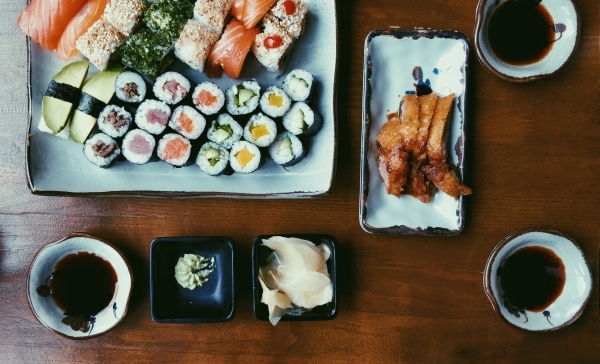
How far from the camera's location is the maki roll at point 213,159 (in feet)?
8.30

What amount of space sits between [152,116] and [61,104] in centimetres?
43

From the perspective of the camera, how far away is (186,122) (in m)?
2.53

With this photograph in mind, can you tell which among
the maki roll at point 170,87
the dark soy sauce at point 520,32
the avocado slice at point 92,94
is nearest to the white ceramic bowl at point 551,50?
the dark soy sauce at point 520,32

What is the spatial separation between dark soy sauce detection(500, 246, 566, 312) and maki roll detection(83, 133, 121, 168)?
2.05m

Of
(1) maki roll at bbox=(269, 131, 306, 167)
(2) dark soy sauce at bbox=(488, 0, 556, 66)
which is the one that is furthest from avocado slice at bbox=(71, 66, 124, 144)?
(2) dark soy sauce at bbox=(488, 0, 556, 66)

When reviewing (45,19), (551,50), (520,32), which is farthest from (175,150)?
(551,50)

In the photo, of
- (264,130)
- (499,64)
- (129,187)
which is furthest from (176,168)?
(499,64)

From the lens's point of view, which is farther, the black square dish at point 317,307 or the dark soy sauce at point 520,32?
the dark soy sauce at point 520,32

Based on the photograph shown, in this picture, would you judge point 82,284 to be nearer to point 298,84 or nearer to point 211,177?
point 211,177

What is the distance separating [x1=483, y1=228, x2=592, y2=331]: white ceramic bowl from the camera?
2512mm

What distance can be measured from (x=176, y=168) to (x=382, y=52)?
3.94 feet

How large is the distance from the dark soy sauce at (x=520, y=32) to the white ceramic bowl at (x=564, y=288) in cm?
89

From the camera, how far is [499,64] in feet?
8.32

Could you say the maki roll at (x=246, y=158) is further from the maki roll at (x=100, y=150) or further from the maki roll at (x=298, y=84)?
the maki roll at (x=100, y=150)
